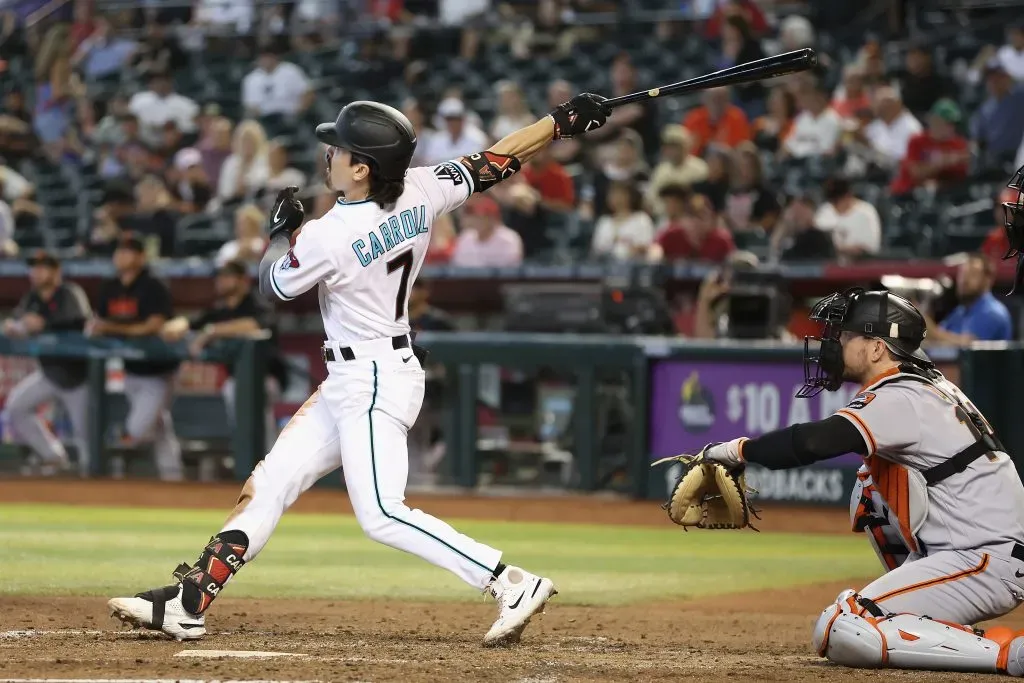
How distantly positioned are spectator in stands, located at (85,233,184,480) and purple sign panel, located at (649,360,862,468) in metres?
3.92

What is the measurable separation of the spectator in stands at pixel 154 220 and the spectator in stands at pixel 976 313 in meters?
7.86

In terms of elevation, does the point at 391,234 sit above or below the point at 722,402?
above

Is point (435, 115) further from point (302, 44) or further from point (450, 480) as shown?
point (450, 480)

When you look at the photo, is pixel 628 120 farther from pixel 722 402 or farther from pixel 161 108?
pixel 161 108

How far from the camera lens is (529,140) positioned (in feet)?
19.5

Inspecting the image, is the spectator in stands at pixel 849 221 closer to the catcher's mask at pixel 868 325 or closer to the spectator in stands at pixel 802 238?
the spectator in stands at pixel 802 238

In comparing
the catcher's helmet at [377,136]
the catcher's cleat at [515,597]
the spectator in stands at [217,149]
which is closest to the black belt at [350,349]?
the catcher's helmet at [377,136]

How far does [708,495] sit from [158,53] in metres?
16.4

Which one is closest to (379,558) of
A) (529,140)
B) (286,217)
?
(529,140)

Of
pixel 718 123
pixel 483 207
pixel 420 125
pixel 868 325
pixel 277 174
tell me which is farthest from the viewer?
pixel 420 125

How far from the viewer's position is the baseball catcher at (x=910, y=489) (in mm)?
4852

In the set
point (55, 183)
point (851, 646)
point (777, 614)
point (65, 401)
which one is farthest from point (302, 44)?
point (851, 646)

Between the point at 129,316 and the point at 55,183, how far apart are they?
20.6 ft

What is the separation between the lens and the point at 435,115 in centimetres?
1623
